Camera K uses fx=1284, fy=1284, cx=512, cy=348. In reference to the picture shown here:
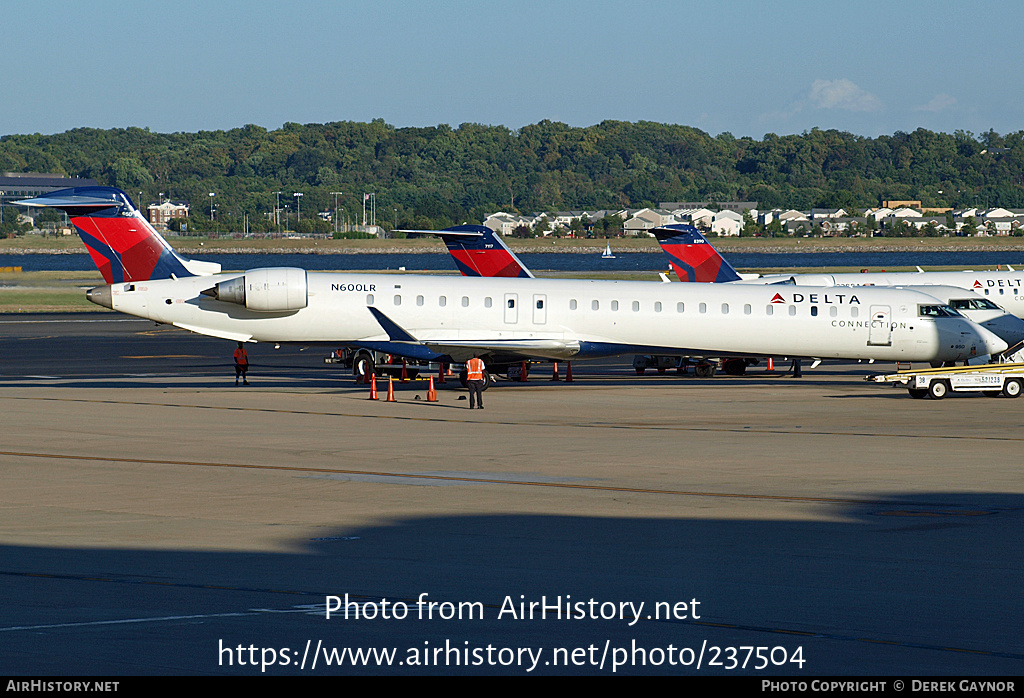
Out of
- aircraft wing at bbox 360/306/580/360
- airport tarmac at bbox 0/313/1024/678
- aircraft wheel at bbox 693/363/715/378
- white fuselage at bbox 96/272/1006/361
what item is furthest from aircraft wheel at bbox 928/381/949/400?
aircraft wing at bbox 360/306/580/360

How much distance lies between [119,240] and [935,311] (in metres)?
24.4

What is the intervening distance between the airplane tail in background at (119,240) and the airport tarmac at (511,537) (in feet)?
21.6

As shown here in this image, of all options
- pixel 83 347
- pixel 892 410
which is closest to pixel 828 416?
pixel 892 410

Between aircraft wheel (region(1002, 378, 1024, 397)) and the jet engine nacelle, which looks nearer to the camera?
aircraft wheel (region(1002, 378, 1024, 397))

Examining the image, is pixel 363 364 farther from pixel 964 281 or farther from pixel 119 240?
pixel 964 281

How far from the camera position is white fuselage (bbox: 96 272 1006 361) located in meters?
36.8

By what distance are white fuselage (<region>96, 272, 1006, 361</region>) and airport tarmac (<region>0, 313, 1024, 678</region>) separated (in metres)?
4.26

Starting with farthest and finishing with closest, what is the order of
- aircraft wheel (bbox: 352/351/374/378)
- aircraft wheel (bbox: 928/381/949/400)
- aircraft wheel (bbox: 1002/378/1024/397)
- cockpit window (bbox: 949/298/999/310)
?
1. cockpit window (bbox: 949/298/999/310)
2. aircraft wheel (bbox: 352/351/374/378)
3. aircraft wheel (bbox: 1002/378/1024/397)
4. aircraft wheel (bbox: 928/381/949/400)

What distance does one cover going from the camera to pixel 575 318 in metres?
37.3

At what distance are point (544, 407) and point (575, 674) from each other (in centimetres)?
2279

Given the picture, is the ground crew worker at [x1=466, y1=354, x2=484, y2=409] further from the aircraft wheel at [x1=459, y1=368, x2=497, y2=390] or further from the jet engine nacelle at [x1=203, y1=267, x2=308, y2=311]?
the jet engine nacelle at [x1=203, y1=267, x2=308, y2=311]

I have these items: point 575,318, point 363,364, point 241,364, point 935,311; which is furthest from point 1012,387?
point 241,364

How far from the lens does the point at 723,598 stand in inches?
486

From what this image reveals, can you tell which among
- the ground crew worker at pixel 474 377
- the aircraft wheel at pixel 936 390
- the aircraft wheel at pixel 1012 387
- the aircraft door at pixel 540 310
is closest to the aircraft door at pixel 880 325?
the aircraft wheel at pixel 936 390
